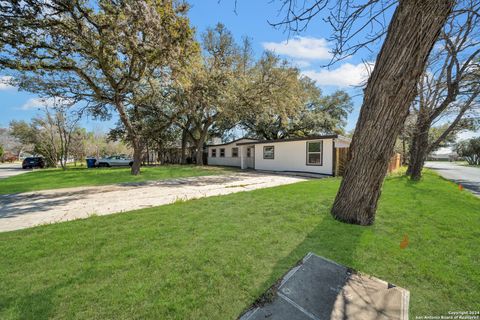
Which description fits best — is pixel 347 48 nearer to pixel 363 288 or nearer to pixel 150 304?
pixel 363 288

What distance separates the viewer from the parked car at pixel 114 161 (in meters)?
21.0

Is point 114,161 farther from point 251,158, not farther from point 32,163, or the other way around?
point 251,158

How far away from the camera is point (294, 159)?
42.9 feet

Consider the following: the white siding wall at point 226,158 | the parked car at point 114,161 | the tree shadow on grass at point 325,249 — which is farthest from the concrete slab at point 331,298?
the parked car at point 114,161

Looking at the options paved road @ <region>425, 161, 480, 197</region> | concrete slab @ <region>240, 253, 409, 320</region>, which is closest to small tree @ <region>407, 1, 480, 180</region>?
paved road @ <region>425, 161, 480, 197</region>

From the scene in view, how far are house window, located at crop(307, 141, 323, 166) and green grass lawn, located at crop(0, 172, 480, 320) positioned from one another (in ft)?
25.5

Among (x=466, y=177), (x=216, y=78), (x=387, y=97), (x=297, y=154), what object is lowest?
(x=466, y=177)

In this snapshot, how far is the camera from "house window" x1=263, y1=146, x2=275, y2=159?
14461 millimetres

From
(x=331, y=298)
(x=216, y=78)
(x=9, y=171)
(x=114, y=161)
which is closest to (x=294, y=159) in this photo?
(x=216, y=78)

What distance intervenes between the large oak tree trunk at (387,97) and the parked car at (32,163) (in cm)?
2940

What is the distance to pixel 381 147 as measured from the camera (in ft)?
9.09

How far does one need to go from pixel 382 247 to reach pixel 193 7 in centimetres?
800

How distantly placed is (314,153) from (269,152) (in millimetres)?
3582

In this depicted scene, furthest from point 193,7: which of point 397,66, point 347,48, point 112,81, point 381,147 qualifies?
point 381,147
